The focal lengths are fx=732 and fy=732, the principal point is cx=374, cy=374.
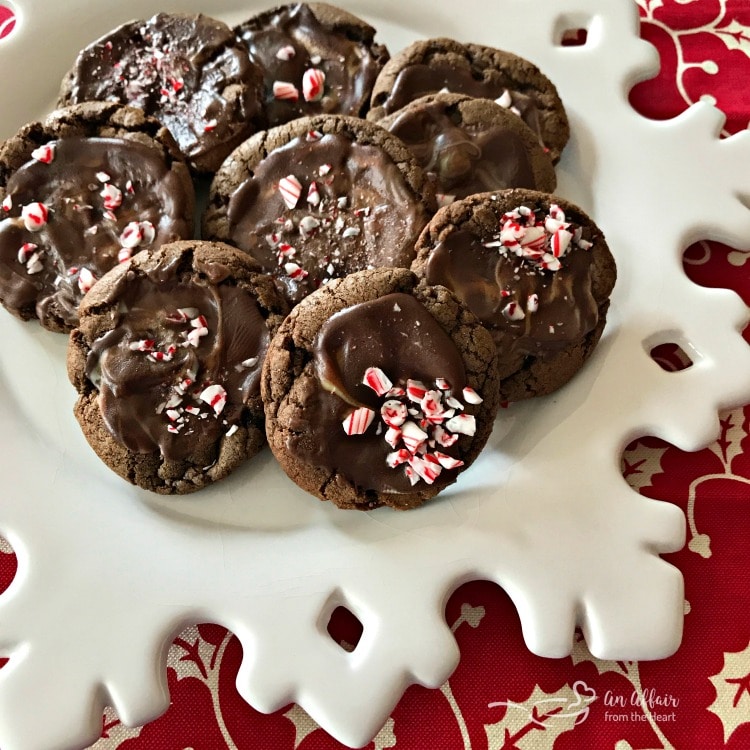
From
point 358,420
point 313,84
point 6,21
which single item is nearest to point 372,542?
point 358,420

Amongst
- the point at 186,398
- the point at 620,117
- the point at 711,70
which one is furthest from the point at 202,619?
the point at 711,70

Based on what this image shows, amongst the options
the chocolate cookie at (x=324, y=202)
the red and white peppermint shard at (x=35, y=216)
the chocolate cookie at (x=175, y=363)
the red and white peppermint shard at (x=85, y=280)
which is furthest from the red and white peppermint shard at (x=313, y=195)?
the red and white peppermint shard at (x=35, y=216)

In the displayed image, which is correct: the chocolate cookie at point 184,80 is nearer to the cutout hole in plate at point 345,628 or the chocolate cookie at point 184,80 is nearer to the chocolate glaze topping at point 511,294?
the chocolate glaze topping at point 511,294

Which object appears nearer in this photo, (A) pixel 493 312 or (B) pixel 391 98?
(A) pixel 493 312

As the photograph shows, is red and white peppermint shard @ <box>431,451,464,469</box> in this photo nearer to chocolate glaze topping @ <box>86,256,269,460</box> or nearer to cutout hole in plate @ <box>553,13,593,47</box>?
chocolate glaze topping @ <box>86,256,269,460</box>

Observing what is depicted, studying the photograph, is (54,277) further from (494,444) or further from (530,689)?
(530,689)

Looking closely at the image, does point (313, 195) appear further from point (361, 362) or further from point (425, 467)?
point (425, 467)
